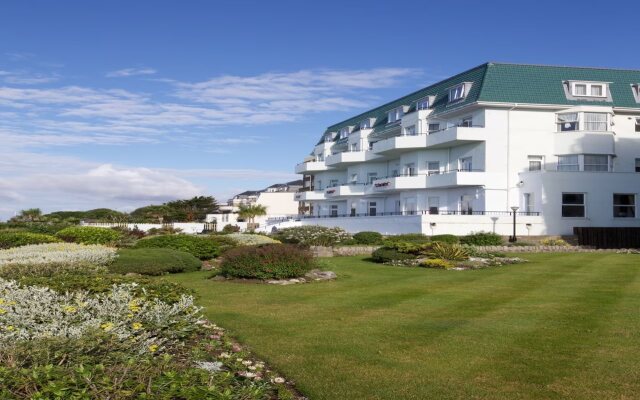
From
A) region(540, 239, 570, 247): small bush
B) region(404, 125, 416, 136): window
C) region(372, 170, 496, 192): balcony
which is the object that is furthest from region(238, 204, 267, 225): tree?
region(540, 239, 570, 247): small bush

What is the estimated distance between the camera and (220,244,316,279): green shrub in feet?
62.8

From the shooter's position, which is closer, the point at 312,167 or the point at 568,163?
the point at 568,163

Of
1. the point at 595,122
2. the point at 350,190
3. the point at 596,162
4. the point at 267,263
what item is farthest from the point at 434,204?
the point at 267,263

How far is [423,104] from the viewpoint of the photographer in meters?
55.7

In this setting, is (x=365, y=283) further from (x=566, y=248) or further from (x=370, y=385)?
(x=566, y=248)

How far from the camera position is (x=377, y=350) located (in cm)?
940

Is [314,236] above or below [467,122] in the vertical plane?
below

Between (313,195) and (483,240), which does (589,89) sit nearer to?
(483,240)

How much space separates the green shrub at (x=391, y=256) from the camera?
2567cm

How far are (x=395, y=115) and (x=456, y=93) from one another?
12.1 meters

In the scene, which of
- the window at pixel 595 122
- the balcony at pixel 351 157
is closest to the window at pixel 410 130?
the balcony at pixel 351 157

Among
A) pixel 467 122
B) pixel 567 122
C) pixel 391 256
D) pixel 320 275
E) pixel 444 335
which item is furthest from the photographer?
pixel 467 122

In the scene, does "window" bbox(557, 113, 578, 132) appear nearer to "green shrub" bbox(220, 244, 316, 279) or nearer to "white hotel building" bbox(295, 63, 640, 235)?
"white hotel building" bbox(295, 63, 640, 235)

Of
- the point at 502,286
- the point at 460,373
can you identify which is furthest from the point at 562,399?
the point at 502,286
